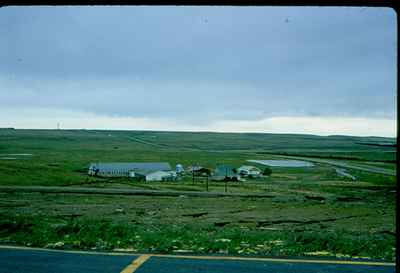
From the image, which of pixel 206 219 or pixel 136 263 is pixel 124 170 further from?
pixel 136 263

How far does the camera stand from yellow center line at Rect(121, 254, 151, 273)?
3.16 metres

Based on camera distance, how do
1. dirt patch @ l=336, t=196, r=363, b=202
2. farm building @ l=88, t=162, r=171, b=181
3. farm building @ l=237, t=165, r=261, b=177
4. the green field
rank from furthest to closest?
farm building @ l=237, t=165, r=261, b=177 < farm building @ l=88, t=162, r=171, b=181 < dirt patch @ l=336, t=196, r=363, b=202 < the green field

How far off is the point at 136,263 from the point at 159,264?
0.21 m

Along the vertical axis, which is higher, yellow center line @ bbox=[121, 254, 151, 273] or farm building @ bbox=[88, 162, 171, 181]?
yellow center line @ bbox=[121, 254, 151, 273]

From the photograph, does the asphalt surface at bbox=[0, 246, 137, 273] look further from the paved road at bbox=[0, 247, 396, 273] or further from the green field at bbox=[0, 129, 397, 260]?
the green field at bbox=[0, 129, 397, 260]

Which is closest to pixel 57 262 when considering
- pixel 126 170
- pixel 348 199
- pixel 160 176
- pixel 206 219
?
pixel 206 219

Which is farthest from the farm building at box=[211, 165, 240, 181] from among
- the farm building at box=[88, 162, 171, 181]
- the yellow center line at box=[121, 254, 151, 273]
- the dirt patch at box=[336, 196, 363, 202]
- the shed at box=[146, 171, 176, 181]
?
the yellow center line at box=[121, 254, 151, 273]

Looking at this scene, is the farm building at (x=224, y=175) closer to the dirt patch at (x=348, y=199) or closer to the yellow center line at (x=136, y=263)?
the dirt patch at (x=348, y=199)

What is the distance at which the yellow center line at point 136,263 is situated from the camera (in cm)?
316

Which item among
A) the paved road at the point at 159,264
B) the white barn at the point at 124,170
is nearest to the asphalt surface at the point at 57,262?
the paved road at the point at 159,264

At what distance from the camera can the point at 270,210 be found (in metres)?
10.1
